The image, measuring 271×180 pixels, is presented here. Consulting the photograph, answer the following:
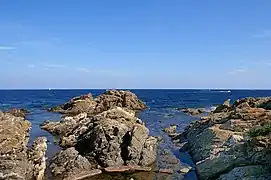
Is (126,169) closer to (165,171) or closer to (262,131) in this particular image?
(165,171)

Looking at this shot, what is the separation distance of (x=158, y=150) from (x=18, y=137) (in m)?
16.3

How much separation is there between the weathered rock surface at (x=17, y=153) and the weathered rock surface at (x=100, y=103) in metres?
51.2

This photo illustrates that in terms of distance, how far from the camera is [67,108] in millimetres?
84625

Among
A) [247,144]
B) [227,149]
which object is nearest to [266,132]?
[247,144]

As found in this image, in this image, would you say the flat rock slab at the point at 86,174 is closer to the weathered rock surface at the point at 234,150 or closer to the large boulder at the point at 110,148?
the large boulder at the point at 110,148

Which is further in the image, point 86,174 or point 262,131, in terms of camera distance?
point 86,174

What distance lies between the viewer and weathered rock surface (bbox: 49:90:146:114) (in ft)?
262

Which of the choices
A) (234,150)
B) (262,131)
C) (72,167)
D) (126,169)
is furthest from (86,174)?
(262,131)

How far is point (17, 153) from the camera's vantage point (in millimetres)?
22062

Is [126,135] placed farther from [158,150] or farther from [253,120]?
[253,120]

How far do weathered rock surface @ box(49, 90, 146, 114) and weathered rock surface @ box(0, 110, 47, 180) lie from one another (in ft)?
168

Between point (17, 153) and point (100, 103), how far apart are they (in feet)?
200

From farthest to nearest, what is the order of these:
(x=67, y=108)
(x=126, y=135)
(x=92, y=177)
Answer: (x=67, y=108) < (x=126, y=135) < (x=92, y=177)

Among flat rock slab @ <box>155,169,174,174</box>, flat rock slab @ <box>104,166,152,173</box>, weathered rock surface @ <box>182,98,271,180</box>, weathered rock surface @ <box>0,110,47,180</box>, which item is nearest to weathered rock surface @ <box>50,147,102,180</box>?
flat rock slab @ <box>104,166,152,173</box>
